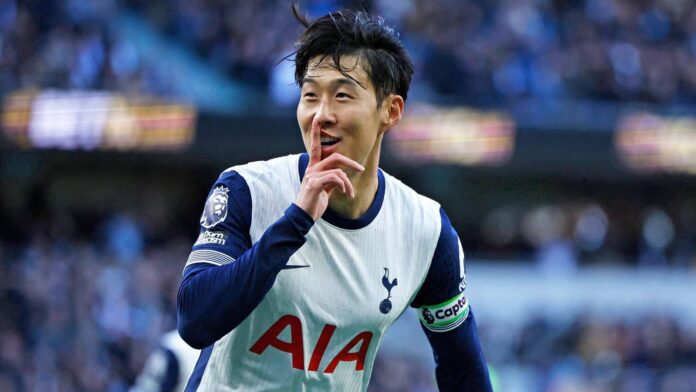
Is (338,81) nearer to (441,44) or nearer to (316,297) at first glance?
(316,297)

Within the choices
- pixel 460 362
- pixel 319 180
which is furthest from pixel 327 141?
pixel 460 362

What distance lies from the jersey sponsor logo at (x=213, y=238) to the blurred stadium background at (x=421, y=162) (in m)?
8.92

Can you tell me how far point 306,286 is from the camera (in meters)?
3.58

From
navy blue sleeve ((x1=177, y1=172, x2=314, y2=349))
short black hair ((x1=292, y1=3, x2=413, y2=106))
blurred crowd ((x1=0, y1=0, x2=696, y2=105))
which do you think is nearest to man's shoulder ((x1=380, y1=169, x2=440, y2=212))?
short black hair ((x1=292, y1=3, x2=413, y2=106))

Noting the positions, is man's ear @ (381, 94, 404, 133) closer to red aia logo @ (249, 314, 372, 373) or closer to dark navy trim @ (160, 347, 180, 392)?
red aia logo @ (249, 314, 372, 373)

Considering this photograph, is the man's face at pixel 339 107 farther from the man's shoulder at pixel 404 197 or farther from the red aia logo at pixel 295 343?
the red aia logo at pixel 295 343

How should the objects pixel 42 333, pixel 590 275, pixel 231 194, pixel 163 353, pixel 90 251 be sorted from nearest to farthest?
pixel 231 194, pixel 163 353, pixel 42 333, pixel 90 251, pixel 590 275

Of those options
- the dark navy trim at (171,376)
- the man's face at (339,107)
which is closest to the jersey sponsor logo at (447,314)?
the man's face at (339,107)

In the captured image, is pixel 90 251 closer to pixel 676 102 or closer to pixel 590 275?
pixel 590 275

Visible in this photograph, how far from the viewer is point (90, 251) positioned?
13.7 meters

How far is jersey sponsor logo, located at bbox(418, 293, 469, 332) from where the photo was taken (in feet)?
12.7

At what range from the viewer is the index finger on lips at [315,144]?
131 inches

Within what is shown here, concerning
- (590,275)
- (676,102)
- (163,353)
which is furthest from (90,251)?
(676,102)

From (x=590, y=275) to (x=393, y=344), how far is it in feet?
16.0
